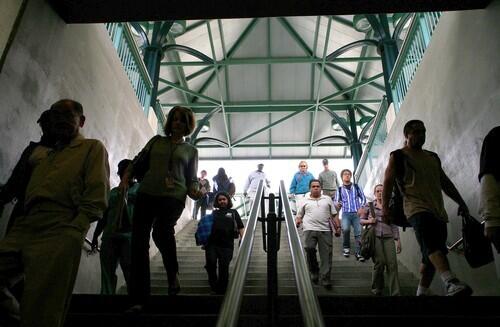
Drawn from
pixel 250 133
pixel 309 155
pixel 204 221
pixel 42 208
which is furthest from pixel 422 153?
pixel 309 155

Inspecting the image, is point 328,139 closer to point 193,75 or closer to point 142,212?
point 193,75

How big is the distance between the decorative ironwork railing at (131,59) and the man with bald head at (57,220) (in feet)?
14.2

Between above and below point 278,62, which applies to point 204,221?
below

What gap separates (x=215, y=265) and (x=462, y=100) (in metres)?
3.09

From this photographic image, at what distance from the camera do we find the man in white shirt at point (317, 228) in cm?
513

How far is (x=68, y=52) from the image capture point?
15.0 ft

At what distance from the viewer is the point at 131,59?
7.45 meters

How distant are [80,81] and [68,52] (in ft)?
1.25

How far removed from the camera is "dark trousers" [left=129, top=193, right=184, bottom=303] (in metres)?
2.89

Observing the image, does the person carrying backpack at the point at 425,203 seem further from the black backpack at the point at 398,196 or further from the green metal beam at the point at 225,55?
the green metal beam at the point at 225,55

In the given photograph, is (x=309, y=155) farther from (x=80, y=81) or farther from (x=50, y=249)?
(x=50, y=249)

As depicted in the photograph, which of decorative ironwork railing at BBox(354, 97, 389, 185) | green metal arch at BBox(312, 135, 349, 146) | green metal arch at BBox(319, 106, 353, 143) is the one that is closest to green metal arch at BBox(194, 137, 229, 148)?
green metal arch at BBox(312, 135, 349, 146)

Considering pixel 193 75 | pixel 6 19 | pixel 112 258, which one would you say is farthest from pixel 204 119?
pixel 6 19

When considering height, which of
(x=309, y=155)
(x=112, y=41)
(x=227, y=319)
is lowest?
(x=227, y=319)
